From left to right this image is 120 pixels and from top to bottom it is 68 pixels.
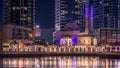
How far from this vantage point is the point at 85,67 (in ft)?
334

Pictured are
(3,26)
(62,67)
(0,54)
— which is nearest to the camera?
(62,67)

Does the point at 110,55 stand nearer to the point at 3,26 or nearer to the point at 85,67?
the point at 3,26

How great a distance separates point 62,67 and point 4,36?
332 ft

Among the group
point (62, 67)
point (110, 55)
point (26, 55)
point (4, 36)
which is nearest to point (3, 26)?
point (4, 36)

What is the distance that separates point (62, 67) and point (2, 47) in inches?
4045

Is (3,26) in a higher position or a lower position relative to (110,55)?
higher

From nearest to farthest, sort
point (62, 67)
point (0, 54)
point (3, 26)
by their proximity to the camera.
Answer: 1. point (62, 67)
2. point (0, 54)
3. point (3, 26)

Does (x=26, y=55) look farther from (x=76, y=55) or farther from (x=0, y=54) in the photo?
(x=76, y=55)

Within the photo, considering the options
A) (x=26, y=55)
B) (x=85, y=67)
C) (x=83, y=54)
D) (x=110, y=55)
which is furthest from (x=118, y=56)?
(x=85, y=67)

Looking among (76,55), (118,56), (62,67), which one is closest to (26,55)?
(76,55)

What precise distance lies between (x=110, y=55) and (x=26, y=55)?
36.5 m

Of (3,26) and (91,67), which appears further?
(3,26)

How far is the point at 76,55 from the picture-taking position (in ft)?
640

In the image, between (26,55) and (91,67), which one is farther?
(26,55)
